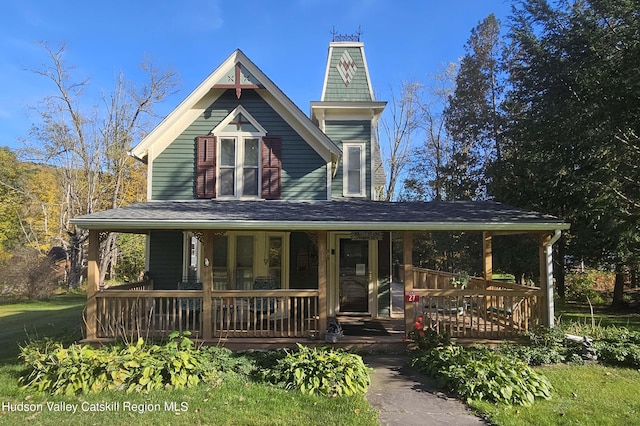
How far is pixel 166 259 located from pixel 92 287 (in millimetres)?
2699

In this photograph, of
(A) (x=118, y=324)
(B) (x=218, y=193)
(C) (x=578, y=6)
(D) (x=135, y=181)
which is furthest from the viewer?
(D) (x=135, y=181)

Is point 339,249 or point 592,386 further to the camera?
point 339,249

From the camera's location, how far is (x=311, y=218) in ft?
26.6

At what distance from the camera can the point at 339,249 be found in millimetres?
11266

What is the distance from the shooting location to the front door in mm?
11266

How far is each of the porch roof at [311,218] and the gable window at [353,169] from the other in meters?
2.08

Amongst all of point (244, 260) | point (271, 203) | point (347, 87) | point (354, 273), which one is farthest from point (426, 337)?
point (347, 87)

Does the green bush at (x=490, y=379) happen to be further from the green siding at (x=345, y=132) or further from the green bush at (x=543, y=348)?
the green siding at (x=345, y=132)

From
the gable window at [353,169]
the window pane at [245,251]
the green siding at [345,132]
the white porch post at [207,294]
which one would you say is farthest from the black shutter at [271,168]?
the white porch post at [207,294]

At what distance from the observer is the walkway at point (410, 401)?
5090mm

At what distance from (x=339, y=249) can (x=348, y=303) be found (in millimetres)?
1503

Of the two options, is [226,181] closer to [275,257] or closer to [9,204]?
[275,257]

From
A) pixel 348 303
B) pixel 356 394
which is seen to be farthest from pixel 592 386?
pixel 348 303

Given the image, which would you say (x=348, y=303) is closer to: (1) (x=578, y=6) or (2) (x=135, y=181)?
(1) (x=578, y=6)
